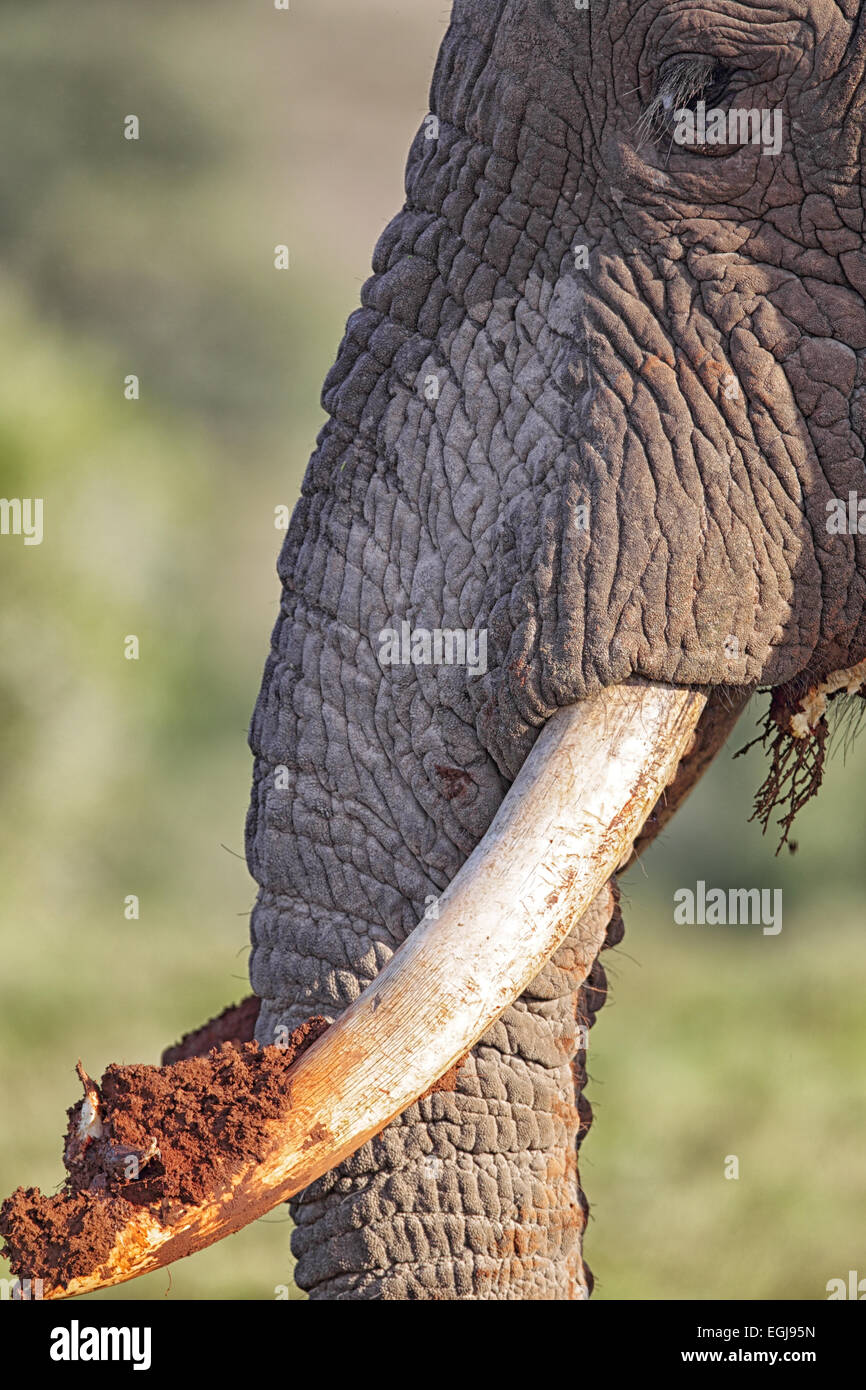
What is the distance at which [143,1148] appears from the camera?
1.90 metres

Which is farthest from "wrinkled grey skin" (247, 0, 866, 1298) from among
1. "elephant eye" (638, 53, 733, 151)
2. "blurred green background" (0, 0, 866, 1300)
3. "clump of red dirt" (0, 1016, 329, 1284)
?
"blurred green background" (0, 0, 866, 1300)

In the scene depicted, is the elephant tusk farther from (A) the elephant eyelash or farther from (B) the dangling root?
(A) the elephant eyelash

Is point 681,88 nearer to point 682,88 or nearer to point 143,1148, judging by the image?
point 682,88

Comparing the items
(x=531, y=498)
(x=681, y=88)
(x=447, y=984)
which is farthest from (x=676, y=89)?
(x=447, y=984)

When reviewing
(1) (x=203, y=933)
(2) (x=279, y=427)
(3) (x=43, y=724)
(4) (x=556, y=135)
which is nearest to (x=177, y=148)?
(2) (x=279, y=427)

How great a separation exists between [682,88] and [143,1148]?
1.32m

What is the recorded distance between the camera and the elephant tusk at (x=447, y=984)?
1854mm

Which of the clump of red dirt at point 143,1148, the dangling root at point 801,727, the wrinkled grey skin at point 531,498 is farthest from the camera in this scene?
the dangling root at point 801,727

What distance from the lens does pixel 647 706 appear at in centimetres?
214

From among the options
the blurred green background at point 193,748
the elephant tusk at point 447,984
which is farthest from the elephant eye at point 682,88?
the blurred green background at point 193,748

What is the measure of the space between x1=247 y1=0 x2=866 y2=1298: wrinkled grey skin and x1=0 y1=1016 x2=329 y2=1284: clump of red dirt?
416 millimetres

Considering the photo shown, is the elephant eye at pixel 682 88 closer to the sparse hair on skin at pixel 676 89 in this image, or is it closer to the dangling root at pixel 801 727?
the sparse hair on skin at pixel 676 89

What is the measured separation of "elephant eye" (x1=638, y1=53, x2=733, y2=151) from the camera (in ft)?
7.08

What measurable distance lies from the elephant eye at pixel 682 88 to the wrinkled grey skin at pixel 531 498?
0.02 m
